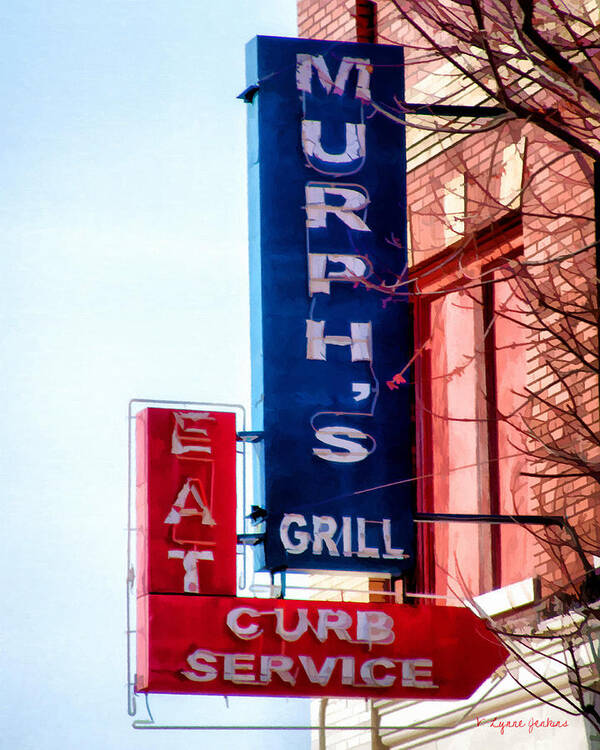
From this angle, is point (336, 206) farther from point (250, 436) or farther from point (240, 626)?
point (240, 626)

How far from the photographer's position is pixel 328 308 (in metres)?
11.5

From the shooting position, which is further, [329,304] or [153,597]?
[329,304]

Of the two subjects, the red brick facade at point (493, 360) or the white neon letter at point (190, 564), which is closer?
the white neon letter at point (190, 564)

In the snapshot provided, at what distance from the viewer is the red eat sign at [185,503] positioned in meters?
10.4

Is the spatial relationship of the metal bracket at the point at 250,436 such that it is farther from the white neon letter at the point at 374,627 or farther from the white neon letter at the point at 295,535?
the white neon letter at the point at 374,627

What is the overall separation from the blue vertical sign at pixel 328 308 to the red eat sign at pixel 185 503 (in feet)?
1.28

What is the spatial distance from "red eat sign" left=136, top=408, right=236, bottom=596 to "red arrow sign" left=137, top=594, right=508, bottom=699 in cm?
19

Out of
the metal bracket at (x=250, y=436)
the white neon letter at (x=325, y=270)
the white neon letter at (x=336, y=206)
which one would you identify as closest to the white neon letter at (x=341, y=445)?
the metal bracket at (x=250, y=436)

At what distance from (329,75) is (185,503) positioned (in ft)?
11.9

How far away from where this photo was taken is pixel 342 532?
11016mm

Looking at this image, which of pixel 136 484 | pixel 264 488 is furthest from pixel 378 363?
pixel 136 484

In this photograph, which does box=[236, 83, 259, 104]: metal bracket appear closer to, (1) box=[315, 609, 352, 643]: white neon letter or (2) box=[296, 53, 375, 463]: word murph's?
(2) box=[296, 53, 375, 463]: word murph's

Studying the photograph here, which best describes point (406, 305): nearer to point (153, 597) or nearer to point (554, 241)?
point (554, 241)

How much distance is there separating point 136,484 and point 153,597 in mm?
882
